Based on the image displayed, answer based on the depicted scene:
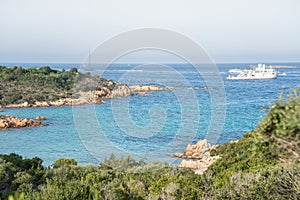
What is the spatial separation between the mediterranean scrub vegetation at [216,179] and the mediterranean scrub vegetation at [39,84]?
2481 cm

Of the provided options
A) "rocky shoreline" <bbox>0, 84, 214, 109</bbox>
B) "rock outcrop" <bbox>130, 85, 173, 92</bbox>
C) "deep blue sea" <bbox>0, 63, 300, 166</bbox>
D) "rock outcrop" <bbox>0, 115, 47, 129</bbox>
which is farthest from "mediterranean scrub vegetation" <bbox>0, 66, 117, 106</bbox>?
"rock outcrop" <bbox>0, 115, 47, 129</bbox>

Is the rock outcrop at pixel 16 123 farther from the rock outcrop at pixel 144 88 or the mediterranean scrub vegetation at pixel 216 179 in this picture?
the rock outcrop at pixel 144 88

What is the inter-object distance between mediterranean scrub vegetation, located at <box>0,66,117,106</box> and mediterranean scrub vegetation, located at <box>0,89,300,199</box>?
24.8 m

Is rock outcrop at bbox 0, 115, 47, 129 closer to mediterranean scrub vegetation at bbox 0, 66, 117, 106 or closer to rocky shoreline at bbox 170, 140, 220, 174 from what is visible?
mediterranean scrub vegetation at bbox 0, 66, 117, 106

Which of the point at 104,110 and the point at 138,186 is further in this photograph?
the point at 104,110

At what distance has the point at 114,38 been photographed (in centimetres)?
861

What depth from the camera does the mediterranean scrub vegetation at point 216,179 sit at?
3.62 metres

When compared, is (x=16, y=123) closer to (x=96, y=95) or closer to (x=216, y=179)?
(x=96, y=95)

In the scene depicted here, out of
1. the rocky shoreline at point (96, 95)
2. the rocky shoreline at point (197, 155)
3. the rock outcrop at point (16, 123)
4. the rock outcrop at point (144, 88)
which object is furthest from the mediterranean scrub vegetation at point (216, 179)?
the rock outcrop at point (144, 88)

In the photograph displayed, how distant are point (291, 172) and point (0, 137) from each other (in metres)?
21.9

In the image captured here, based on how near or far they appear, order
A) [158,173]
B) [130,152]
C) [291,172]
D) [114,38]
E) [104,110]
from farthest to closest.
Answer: [104,110] < [130,152] < [158,173] < [114,38] < [291,172]

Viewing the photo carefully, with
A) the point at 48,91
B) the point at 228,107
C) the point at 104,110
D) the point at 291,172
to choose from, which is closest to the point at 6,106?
the point at 48,91

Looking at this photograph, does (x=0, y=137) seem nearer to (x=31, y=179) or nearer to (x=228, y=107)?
(x=31, y=179)

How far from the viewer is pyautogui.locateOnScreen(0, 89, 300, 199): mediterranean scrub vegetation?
3.62m
